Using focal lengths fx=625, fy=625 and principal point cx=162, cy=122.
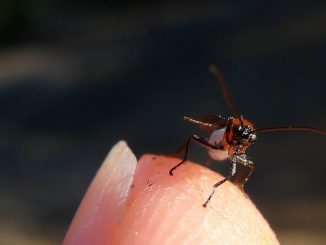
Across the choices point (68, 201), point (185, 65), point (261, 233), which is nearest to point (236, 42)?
point (185, 65)

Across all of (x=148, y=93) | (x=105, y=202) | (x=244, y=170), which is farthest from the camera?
(x=148, y=93)

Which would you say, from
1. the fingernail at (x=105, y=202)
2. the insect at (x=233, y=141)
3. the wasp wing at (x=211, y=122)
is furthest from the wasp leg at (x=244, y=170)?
the fingernail at (x=105, y=202)

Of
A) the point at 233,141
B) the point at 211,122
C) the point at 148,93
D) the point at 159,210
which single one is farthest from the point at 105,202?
the point at 148,93

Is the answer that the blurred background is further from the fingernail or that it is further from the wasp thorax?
the fingernail

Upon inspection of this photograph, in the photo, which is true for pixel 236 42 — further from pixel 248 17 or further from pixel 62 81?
pixel 62 81

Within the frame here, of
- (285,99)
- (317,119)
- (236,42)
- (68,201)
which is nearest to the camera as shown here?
(68,201)

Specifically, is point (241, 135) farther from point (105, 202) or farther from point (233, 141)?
point (105, 202)

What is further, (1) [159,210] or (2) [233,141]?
(2) [233,141]
